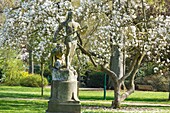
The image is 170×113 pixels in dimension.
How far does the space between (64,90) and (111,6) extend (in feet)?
21.3

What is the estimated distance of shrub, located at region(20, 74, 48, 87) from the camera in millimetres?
34188

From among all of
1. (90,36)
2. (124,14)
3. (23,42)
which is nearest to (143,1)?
(124,14)

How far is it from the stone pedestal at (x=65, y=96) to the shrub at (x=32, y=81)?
72.7 ft

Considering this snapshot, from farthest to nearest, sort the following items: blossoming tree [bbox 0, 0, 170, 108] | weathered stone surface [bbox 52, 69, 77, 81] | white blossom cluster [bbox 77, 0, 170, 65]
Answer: white blossom cluster [bbox 77, 0, 170, 65] < blossoming tree [bbox 0, 0, 170, 108] < weathered stone surface [bbox 52, 69, 77, 81]

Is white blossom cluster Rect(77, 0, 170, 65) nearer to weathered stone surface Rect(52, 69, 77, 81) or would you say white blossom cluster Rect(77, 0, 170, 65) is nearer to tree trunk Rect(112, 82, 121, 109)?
tree trunk Rect(112, 82, 121, 109)

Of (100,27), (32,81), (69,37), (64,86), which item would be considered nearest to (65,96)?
(64,86)

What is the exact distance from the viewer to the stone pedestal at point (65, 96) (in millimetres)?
11828

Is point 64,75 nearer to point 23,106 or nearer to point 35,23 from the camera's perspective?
point 35,23

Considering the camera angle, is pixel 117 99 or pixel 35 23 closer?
pixel 35 23

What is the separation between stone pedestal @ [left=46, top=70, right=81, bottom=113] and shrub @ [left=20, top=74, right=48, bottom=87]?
873 inches

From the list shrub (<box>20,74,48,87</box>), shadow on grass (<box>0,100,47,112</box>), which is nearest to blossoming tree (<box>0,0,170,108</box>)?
shadow on grass (<box>0,100,47,112</box>)

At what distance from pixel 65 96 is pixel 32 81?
2307 centimetres

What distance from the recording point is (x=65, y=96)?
1188 cm

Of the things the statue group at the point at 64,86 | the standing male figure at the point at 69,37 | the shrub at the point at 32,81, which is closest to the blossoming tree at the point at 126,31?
the standing male figure at the point at 69,37
